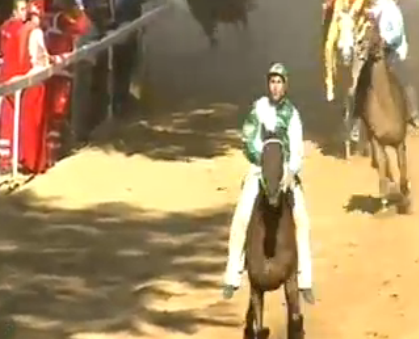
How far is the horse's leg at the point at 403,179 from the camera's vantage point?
16.2m

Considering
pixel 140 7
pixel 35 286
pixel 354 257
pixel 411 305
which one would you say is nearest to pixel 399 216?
pixel 354 257

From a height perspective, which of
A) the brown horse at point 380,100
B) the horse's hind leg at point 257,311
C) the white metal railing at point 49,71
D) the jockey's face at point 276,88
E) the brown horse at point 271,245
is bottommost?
the horse's hind leg at point 257,311

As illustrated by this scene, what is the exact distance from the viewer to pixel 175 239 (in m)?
15.4

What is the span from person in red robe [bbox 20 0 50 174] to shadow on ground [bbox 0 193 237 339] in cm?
90

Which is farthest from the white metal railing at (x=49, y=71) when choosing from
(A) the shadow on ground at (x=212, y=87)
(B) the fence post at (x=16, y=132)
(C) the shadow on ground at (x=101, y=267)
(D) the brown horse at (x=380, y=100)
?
(D) the brown horse at (x=380, y=100)

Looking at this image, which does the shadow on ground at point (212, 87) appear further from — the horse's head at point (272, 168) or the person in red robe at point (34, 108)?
the horse's head at point (272, 168)

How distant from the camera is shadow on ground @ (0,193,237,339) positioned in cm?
1252

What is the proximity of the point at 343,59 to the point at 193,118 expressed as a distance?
4349 mm

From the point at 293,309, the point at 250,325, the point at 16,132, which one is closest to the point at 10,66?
the point at 16,132

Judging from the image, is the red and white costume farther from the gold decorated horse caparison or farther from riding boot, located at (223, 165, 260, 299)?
riding boot, located at (223, 165, 260, 299)

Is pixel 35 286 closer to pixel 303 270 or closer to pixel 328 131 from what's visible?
pixel 303 270

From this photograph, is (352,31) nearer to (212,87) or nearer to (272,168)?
(212,87)

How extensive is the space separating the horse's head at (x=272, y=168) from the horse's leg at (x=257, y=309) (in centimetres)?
77

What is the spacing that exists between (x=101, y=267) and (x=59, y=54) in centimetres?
513
